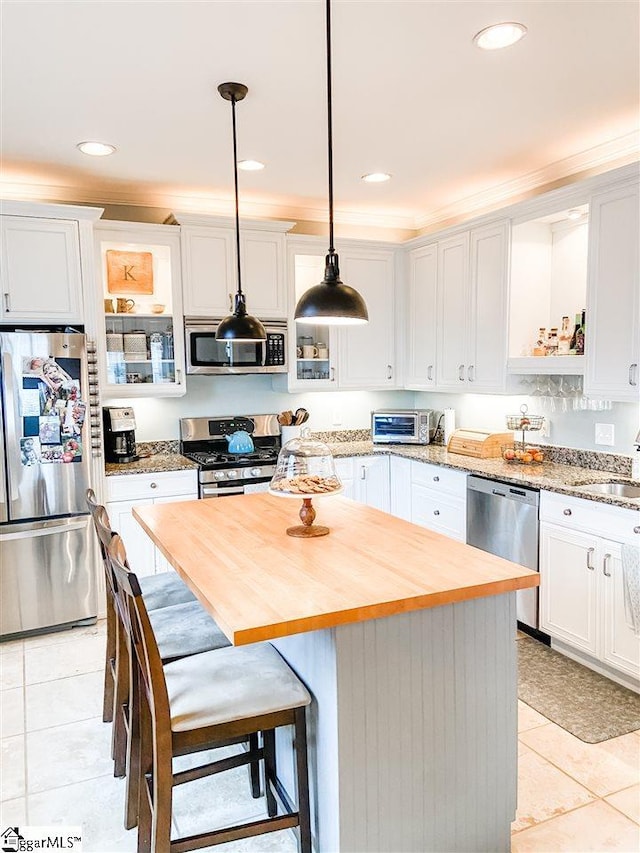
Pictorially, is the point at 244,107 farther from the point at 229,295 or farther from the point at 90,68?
the point at 229,295

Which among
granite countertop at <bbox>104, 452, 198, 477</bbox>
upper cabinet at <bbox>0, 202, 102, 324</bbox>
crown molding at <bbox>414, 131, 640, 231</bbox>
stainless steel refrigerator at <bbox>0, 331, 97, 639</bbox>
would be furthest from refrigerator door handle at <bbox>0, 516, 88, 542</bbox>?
crown molding at <bbox>414, 131, 640, 231</bbox>

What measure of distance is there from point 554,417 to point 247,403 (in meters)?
2.25

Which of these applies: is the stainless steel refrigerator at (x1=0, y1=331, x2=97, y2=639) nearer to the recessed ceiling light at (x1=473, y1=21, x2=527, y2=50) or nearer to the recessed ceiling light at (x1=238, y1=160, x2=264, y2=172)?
the recessed ceiling light at (x1=238, y1=160, x2=264, y2=172)

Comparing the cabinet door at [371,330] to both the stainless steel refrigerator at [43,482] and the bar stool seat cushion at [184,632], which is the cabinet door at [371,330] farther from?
the bar stool seat cushion at [184,632]

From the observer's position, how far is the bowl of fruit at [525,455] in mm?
3904

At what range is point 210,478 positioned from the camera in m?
4.11

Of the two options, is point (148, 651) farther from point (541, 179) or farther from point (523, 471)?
point (541, 179)

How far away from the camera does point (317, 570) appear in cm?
193

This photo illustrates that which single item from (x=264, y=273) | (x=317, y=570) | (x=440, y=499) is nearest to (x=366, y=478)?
(x=440, y=499)

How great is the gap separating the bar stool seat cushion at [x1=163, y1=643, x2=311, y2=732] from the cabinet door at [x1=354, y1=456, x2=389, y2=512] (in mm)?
2680

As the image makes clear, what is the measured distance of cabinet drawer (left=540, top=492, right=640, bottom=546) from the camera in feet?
9.26

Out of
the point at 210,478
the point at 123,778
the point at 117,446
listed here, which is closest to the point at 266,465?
the point at 210,478

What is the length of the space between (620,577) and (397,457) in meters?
2.01

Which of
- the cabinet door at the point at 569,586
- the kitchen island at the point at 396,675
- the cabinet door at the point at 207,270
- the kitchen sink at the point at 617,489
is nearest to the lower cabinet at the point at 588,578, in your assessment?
the cabinet door at the point at 569,586
